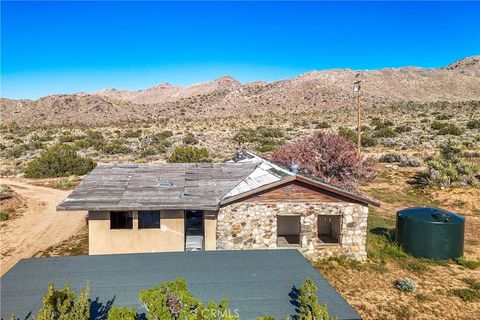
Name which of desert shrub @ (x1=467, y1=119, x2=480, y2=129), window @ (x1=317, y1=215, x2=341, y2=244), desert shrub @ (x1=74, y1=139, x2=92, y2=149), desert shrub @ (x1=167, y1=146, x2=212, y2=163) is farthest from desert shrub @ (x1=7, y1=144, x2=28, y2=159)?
desert shrub @ (x1=467, y1=119, x2=480, y2=129)

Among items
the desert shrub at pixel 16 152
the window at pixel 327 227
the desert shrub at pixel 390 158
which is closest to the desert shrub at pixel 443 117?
the desert shrub at pixel 390 158

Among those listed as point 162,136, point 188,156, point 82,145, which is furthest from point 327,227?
point 162,136

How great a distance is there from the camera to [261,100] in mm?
102375

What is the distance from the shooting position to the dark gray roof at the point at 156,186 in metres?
13.2

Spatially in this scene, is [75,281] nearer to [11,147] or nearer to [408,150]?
[408,150]

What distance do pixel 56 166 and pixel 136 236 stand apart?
2583 cm

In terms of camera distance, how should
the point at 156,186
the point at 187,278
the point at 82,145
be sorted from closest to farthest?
the point at 187,278
the point at 156,186
the point at 82,145

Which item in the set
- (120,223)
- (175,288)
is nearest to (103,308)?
(175,288)

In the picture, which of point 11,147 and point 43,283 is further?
point 11,147

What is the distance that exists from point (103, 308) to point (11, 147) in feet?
161

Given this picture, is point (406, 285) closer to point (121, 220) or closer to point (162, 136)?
point (121, 220)

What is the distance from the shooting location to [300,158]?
2425 cm

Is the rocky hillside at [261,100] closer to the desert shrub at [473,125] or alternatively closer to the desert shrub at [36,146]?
the desert shrub at [36,146]

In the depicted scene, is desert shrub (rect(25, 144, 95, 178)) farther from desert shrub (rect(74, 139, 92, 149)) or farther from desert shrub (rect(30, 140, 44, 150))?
desert shrub (rect(30, 140, 44, 150))
